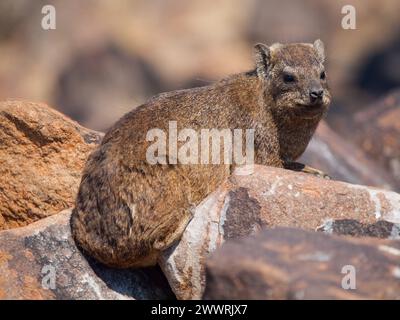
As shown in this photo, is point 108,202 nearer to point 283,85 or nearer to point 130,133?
point 130,133

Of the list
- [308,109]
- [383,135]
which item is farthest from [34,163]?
[383,135]

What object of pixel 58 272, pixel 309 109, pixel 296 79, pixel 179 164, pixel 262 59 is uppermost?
pixel 262 59

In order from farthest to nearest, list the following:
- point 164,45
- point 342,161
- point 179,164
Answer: point 164,45 < point 342,161 < point 179,164

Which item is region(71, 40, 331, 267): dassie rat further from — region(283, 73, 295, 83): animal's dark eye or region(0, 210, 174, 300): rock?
region(0, 210, 174, 300): rock

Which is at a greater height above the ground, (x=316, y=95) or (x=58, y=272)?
(x=316, y=95)

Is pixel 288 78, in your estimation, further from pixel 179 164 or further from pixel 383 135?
pixel 383 135

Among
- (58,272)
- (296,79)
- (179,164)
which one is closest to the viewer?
(58,272)

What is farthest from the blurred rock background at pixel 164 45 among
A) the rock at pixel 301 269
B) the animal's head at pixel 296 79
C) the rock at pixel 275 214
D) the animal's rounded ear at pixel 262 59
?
the rock at pixel 301 269
